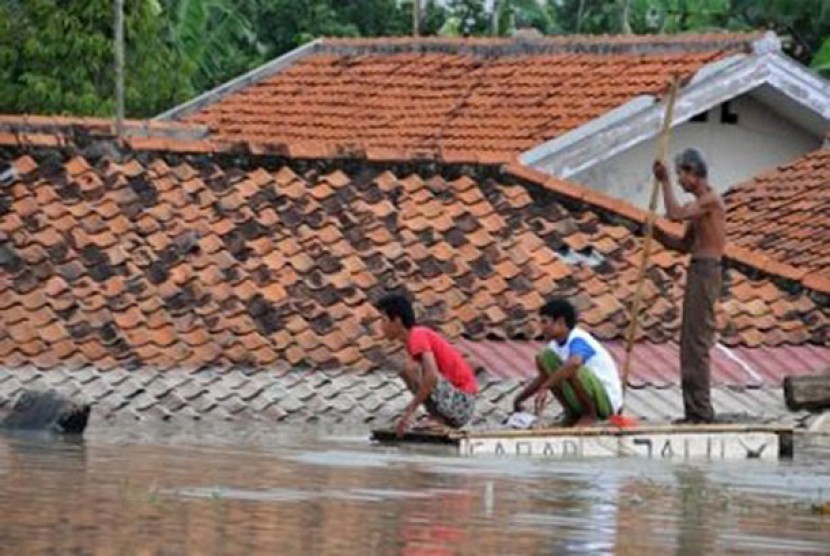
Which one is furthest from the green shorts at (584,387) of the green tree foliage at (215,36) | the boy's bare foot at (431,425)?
the green tree foliage at (215,36)

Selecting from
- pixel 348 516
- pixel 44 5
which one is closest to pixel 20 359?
pixel 348 516

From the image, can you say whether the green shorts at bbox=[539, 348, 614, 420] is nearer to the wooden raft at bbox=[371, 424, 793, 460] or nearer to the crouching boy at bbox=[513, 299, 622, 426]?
the crouching boy at bbox=[513, 299, 622, 426]

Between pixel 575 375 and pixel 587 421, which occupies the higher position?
pixel 575 375

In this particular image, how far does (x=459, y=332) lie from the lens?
20438 millimetres

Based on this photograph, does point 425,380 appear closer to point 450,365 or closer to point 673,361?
point 450,365

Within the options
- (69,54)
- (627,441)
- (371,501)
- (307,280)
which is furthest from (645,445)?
(69,54)

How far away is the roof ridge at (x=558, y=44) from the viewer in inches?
1086

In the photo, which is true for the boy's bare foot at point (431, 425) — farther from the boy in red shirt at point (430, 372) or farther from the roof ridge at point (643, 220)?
the roof ridge at point (643, 220)

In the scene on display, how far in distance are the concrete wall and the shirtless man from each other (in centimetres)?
965

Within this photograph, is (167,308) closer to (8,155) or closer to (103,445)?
(8,155)

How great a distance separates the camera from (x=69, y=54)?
33375mm

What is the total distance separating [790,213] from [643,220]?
11.8ft

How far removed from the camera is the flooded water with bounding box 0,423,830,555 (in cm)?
1037

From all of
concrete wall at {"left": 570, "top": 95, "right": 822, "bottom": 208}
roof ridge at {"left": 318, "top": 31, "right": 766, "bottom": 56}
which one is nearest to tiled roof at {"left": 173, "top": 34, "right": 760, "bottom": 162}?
roof ridge at {"left": 318, "top": 31, "right": 766, "bottom": 56}
